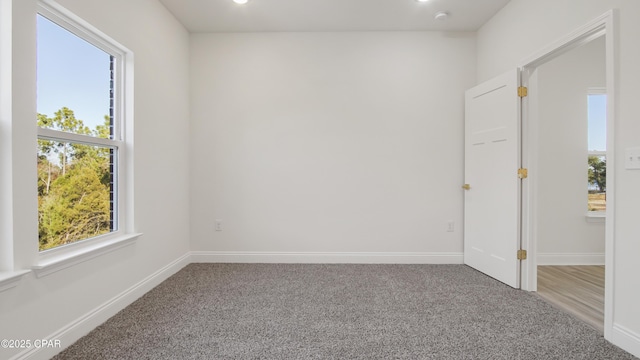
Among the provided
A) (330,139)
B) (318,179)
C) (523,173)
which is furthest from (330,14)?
(523,173)

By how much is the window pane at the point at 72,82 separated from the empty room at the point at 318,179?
1 cm

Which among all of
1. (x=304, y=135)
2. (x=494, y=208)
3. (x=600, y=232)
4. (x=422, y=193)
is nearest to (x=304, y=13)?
(x=304, y=135)

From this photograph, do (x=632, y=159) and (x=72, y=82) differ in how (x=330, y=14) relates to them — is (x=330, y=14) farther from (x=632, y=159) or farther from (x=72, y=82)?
(x=632, y=159)

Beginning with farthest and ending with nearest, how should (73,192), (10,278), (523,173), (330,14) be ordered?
(330,14), (523,173), (73,192), (10,278)

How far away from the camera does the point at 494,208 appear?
3123 mm

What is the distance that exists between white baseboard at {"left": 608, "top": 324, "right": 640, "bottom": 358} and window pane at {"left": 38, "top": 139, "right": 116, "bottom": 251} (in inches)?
139

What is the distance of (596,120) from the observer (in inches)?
151

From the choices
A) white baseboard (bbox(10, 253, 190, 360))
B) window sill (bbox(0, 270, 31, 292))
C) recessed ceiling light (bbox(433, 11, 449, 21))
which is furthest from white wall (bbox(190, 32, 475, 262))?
window sill (bbox(0, 270, 31, 292))

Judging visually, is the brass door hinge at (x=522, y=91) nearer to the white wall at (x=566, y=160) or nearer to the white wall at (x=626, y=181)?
the white wall at (x=626, y=181)

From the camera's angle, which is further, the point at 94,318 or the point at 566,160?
the point at 566,160

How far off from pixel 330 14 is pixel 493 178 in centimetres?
239

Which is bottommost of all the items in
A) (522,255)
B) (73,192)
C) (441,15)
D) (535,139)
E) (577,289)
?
(577,289)

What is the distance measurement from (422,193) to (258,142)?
6.69 ft

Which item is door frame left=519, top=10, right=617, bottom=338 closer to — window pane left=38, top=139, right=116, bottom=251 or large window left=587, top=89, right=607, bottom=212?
large window left=587, top=89, right=607, bottom=212
